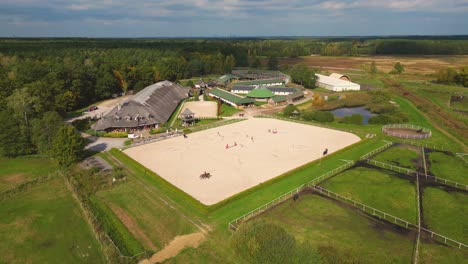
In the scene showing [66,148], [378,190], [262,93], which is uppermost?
[262,93]

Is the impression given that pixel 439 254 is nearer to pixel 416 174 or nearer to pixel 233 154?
pixel 416 174

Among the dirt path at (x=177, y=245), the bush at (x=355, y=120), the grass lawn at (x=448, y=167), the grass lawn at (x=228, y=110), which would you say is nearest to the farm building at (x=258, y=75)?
the grass lawn at (x=228, y=110)

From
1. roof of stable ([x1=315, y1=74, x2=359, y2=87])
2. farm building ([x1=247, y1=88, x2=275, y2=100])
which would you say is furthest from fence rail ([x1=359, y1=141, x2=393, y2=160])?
roof of stable ([x1=315, y1=74, x2=359, y2=87])

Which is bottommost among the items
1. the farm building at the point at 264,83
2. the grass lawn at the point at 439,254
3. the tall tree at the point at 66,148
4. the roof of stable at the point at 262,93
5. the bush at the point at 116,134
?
the grass lawn at the point at 439,254

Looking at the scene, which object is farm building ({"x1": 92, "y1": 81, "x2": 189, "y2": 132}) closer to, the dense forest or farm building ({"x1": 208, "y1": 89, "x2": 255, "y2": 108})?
the dense forest

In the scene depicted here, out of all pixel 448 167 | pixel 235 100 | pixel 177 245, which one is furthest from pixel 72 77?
pixel 448 167

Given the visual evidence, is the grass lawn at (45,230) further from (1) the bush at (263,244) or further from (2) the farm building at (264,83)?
(2) the farm building at (264,83)
